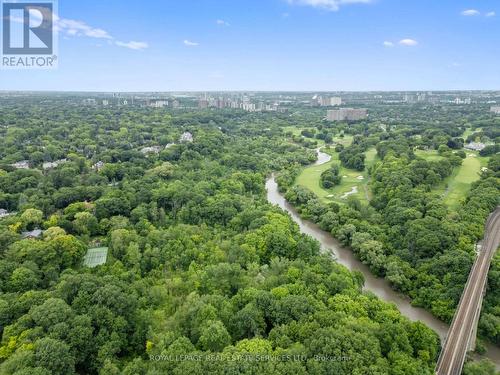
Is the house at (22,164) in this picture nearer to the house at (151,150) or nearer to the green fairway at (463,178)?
the house at (151,150)

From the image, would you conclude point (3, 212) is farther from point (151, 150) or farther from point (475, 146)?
point (475, 146)

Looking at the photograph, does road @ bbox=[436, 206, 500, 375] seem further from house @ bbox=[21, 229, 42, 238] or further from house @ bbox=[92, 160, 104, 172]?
house @ bbox=[92, 160, 104, 172]

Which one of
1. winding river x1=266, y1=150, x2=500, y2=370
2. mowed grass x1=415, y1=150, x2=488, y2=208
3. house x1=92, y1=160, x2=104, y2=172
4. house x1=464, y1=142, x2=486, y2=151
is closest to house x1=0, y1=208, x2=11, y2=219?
house x1=92, y1=160, x2=104, y2=172

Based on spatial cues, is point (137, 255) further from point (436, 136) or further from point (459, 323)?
point (436, 136)

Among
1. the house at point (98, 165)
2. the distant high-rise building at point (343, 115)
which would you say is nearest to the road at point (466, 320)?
the house at point (98, 165)

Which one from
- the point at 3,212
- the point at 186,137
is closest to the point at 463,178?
the point at 186,137
